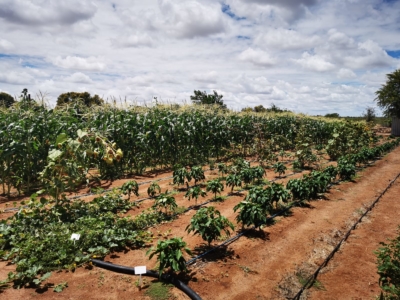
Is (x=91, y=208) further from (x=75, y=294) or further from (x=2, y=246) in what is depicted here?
(x=75, y=294)

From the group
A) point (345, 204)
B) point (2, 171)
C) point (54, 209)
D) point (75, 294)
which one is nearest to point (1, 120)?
point (2, 171)

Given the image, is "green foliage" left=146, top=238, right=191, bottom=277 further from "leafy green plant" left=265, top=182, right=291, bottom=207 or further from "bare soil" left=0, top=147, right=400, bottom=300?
"leafy green plant" left=265, top=182, right=291, bottom=207

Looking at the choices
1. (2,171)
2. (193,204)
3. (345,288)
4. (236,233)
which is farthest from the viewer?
(2,171)

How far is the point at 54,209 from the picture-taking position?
6.73 m

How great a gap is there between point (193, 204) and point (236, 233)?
220 cm

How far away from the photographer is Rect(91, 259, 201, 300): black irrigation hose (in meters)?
4.32

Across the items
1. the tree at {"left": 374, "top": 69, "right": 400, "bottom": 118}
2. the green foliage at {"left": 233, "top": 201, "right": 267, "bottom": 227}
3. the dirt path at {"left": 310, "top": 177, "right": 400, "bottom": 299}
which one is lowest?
the dirt path at {"left": 310, "top": 177, "right": 400, "bottom": 299}

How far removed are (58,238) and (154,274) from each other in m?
2.11

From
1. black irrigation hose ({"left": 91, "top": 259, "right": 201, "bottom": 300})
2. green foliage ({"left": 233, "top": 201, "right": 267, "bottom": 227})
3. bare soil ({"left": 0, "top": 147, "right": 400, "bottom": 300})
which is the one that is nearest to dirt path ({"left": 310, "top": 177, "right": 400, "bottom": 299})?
bare soil ({"left": 0, "top": 147, "right": 400, "bottom": 300})

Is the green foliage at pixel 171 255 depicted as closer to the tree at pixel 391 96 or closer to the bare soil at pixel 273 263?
the bare soil at pixel 273 263

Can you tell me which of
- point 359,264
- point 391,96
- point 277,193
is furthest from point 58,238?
point 391,96

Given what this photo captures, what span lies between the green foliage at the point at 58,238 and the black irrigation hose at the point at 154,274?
341 millimetres

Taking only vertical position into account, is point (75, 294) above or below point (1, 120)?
below

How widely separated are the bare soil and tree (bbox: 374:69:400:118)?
38173mm
